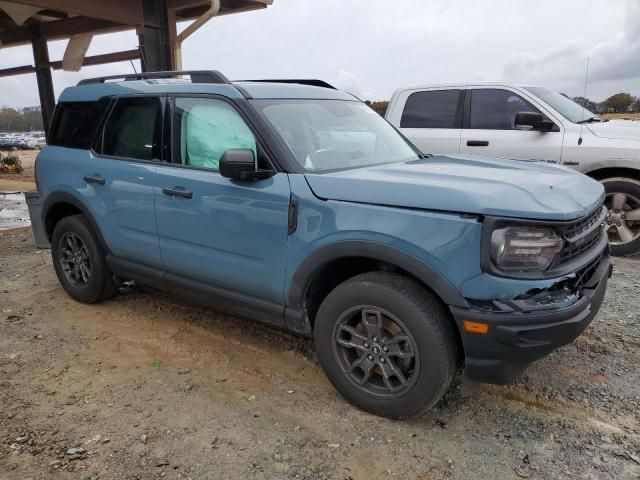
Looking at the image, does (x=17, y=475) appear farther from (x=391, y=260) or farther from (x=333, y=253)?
(x=391, y=260)

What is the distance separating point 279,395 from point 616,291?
339 centimetres

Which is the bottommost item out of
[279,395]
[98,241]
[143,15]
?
[279,395]

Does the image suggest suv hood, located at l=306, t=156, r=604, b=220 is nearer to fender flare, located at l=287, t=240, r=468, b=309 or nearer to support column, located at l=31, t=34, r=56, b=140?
fender flare, located at l=287, t=240, r=468, b=309

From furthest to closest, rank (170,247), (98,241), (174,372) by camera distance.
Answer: (98,241), (170,247), (174,372)

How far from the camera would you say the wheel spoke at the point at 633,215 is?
18.6 ft

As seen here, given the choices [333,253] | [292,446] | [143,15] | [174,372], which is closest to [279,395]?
[292,446]

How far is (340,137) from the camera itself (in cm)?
348

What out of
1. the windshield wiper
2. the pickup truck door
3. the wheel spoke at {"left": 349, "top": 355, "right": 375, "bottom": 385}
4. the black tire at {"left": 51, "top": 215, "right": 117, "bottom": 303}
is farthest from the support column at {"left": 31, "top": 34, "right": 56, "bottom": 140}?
the wheel spoke at {"left": 349, "top": 355, "right": 375, "bottom": 385}

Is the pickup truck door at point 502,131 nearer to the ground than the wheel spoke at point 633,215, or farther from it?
farther from it

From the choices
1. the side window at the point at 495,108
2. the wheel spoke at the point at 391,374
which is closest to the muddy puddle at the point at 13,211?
the side window at the point at 495,108

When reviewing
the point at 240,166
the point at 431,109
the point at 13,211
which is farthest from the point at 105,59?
the point at 240,166

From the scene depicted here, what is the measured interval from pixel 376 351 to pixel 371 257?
522 millimetres

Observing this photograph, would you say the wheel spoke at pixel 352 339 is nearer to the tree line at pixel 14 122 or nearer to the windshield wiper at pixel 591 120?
the windshield wiper at pixel 591 120

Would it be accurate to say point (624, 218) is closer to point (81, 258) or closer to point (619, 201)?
point (619, 201)
